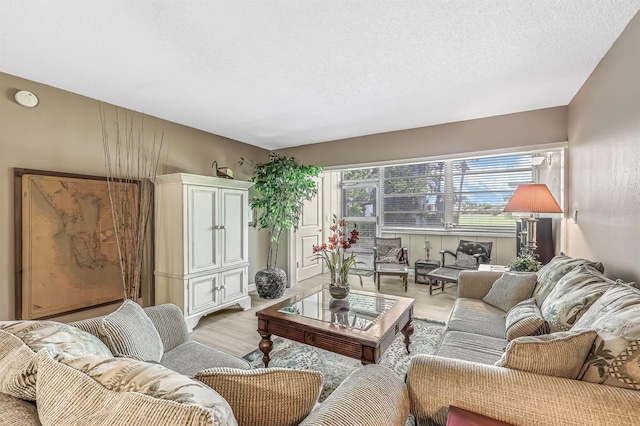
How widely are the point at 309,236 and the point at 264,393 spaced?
4.34 m

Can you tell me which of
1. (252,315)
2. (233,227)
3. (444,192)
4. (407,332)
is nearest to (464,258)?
(444,192)

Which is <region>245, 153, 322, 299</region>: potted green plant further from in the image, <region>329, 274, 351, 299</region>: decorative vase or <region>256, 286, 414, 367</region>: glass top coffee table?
<region>329, 274, 351, 299</region>: decorative vase

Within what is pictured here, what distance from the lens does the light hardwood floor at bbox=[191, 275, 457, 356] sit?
2.73 m

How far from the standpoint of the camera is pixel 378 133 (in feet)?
12.9

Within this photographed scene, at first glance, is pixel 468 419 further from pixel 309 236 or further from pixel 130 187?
pixel 309 236

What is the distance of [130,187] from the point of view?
2.99 meters

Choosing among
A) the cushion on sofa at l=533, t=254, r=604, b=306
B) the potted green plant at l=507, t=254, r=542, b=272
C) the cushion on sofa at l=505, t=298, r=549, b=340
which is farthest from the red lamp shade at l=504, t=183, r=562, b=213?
the cushion on sofa at l=505, t=298, r=549, b=340

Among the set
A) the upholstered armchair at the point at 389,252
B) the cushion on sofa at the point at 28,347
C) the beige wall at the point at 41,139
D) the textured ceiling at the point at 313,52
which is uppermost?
the textured ceiling at the point at 313,52

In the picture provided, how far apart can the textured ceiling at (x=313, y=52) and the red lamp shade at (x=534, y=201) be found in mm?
887

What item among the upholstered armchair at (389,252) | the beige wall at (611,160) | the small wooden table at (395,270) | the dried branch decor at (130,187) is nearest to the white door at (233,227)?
the dried branch decor at (130,187)

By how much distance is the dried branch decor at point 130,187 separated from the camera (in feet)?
9.36

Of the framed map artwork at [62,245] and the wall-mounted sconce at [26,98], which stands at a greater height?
the wall-mounted sconce at [26,98]

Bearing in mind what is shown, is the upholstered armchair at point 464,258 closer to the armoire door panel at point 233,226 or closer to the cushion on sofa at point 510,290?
the cushion on sofa at point 510,290

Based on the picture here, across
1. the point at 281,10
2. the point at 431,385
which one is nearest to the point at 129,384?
the point at 431,385
